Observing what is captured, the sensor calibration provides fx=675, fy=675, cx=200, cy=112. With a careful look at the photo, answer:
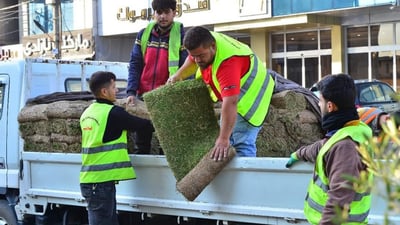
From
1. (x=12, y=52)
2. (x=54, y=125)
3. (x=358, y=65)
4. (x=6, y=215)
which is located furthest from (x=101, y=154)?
(x=12, y=52)

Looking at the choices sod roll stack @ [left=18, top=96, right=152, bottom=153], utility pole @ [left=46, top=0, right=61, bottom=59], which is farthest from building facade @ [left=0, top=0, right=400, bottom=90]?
sod roll stack @ [left=18, top=96, right=152, bottom=153]

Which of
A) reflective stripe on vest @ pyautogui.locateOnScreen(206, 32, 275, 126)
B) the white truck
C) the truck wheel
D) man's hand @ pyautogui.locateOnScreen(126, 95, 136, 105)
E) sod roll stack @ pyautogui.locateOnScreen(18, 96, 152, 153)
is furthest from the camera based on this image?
the truck wheel

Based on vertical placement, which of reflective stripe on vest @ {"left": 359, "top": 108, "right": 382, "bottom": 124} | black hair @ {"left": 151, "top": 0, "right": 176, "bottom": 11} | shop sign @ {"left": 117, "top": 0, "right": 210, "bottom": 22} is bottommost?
reflective stripe on vest @ {"left": 359, "top": 108, "right": 382, "bottom": 124}

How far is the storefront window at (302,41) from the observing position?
22.8m

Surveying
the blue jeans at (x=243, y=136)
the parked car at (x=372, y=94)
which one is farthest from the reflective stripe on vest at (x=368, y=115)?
the parked car at (x=372, y=94)

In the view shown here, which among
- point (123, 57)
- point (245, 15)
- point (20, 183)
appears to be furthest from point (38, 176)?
point (123, 57)

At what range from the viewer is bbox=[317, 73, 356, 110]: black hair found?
321cm

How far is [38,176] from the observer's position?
583 centimetres

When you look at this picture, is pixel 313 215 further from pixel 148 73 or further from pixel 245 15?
pixel 245 15

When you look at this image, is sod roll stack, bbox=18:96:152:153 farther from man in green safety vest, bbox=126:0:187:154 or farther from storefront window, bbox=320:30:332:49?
storefront window, bbox=320:30:332:49

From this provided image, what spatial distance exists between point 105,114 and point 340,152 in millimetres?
2410

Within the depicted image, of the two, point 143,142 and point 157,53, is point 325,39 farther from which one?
point 143,142

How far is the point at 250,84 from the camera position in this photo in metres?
4.59

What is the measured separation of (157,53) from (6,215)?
217cm
